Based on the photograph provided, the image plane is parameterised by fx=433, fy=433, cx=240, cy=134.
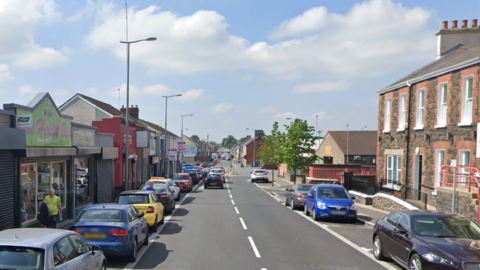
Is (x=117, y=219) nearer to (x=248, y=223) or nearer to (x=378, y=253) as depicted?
(x=378, y=253)

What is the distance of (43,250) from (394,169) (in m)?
22.7

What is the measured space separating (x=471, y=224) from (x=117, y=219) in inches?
320

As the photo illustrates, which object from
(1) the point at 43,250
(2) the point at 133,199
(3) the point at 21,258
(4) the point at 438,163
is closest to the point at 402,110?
(4) the point at 438,163

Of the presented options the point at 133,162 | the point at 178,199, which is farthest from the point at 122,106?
A: the point at 178,199

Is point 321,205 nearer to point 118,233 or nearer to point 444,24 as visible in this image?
point 118,233

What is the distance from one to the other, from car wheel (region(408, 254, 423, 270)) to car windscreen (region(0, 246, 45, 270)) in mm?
6776

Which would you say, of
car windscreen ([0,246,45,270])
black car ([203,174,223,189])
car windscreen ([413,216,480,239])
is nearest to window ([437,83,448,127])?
car windscreen ([413,216,480,239])

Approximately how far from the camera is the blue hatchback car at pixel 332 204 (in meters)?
17.9

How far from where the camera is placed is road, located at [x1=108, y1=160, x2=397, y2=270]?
1027cm

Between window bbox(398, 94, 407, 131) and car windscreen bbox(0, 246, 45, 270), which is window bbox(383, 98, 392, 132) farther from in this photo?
car windscreen bbox(0, 246, 45, 270)

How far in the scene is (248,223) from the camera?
17.6 meters

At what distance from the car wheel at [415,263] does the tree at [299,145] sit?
2967cm

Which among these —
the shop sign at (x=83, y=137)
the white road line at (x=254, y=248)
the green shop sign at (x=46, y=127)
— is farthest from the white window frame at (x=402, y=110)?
the green shop sign at (x=46, y=127)

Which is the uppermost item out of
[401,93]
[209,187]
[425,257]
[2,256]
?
[401,93]
